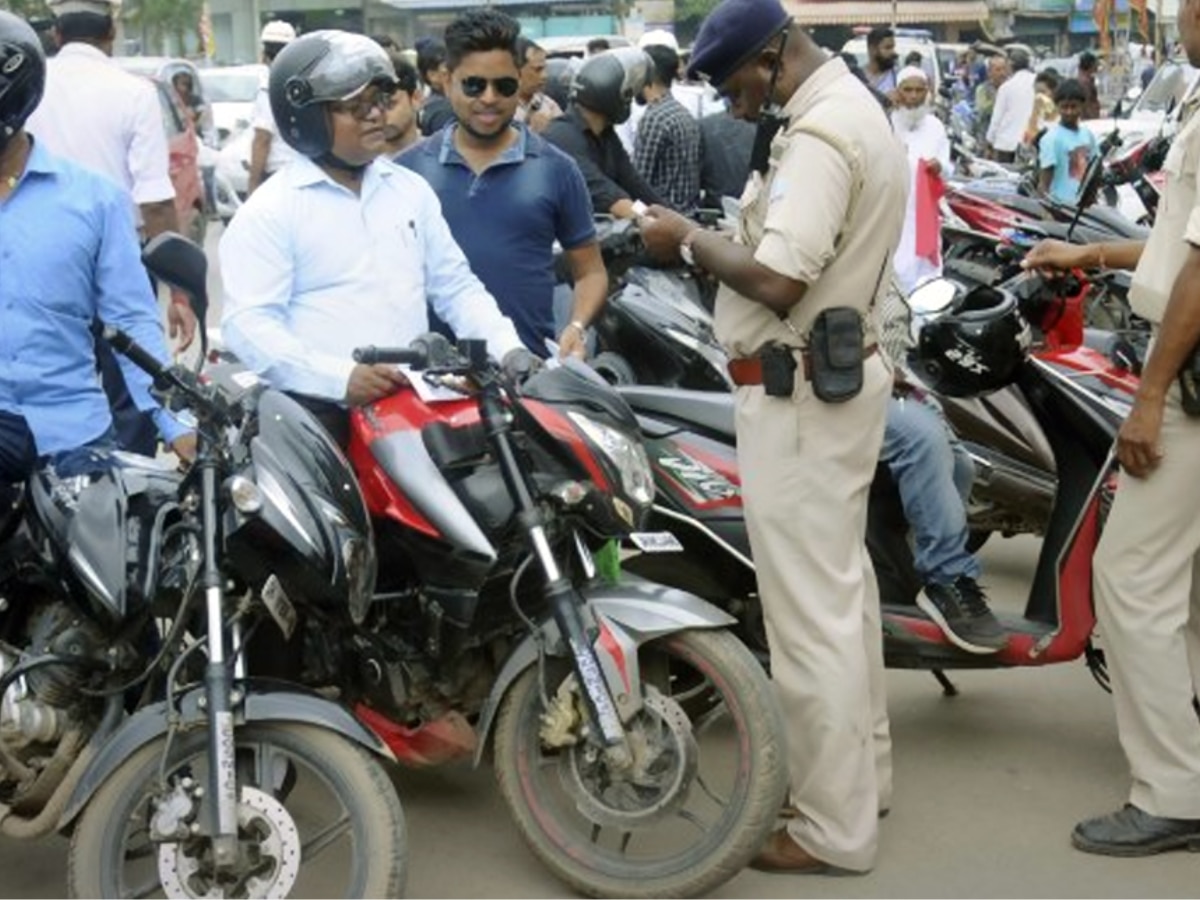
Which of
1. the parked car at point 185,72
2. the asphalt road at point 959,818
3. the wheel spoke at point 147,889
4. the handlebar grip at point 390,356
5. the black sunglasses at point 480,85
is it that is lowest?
the parked car at point 185,72

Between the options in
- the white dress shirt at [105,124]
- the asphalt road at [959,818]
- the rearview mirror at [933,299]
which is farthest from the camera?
the white dress shirt at [105,124]

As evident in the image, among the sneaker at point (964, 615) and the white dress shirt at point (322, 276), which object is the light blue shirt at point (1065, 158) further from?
the white dress shirt at point (322, 276)

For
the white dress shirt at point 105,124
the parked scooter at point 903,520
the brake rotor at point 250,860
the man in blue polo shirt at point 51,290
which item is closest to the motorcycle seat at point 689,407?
the parked scooter at point 903,520

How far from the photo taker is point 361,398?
3.74 metres

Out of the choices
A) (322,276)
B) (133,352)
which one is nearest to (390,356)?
(133,352)

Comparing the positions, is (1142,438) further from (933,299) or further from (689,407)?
(689,407)

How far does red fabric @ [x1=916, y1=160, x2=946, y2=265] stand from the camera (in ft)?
23.2

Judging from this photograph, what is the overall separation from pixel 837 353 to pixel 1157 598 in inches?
35.4

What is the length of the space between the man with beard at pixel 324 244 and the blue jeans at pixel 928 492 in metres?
1.01

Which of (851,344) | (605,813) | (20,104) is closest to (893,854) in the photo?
(605,813)

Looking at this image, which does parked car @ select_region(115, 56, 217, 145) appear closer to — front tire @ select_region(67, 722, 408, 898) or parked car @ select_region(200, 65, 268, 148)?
parked car @ select_region(200, 65, 268, 148)

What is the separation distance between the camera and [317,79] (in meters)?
3.95

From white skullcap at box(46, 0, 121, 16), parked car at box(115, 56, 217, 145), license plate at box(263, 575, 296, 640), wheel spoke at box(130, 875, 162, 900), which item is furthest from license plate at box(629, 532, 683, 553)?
parked car at box(115, 56, 217, 145)

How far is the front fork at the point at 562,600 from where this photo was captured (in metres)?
3.43
